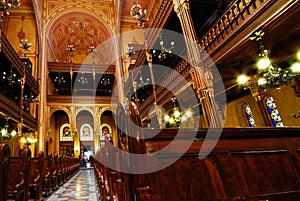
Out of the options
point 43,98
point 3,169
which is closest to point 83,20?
point 43,98

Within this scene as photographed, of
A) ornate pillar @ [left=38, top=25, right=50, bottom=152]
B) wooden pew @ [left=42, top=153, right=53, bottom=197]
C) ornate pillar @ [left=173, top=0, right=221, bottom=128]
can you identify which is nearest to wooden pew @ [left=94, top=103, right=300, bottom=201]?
wooden pew @ [left=42, top=153, right=53, bottom=197]

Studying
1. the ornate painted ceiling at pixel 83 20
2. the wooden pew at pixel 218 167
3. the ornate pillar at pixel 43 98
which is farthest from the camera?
the ornate painted ceiling at pixel 83 20

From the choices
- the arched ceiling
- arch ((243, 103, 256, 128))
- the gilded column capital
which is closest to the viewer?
the gilded column capital

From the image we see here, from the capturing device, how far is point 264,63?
17.1ft

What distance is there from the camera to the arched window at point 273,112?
9109 millimetres

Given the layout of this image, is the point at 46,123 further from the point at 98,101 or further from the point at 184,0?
the point at 184,0

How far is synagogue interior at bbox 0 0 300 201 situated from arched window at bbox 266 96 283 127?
51mm

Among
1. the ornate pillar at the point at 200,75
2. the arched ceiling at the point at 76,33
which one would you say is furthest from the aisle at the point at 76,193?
the arched ceiling at the point at 76,33

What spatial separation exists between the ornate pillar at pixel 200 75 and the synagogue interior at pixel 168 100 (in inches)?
1.4

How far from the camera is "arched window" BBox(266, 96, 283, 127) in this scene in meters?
9.11

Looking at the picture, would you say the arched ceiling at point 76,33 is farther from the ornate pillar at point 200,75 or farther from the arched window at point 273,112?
the arched window at point 273,112

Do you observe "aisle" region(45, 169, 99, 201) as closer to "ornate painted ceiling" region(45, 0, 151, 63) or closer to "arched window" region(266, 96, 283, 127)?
"arched window" region(266, 96, 283, 127)

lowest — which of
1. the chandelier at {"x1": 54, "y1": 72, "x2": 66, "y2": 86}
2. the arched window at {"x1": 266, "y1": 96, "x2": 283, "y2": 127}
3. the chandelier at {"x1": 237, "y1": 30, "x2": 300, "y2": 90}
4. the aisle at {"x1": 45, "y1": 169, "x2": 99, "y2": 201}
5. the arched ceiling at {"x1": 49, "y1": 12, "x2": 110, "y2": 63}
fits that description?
the aisle at {"x1": 45, "y1": 169, "x2": 99, "y2": 201}

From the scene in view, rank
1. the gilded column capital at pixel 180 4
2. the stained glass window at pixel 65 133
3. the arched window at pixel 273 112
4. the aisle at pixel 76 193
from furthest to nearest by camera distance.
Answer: the stained glass window at pixel 65 133, the arched window at pixel 273 112, the gilded column capital at pixel 180 4, the aisle at pixel 76 193
